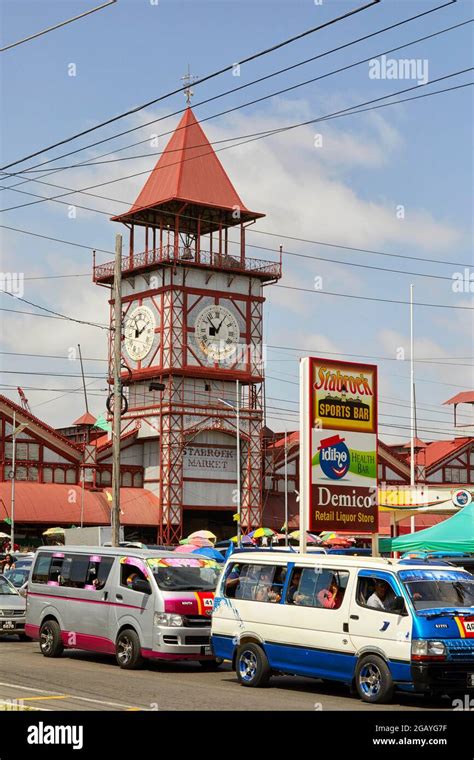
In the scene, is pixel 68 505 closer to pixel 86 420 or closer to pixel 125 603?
pixel 86 420

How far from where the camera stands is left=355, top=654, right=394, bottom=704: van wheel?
16125 mm

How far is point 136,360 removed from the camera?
69938 mm

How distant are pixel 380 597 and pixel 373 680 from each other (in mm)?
1143

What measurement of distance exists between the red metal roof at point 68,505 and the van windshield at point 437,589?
48306mm

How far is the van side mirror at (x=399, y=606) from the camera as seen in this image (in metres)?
16.4

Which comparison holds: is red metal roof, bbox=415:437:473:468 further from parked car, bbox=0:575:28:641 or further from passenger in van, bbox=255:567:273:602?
passenger in van, bbox=255:567:273:602

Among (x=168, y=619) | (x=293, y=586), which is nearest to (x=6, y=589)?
(x=168, y=619)

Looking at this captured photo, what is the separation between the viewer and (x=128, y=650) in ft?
69.2

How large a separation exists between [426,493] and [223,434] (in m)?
31.8

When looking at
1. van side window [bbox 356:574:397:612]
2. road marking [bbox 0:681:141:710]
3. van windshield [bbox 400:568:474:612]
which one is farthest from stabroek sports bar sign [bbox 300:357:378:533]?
road marking [bbox 0:681:141:710]

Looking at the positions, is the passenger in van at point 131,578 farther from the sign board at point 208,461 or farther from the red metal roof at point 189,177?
the red metal roof at point 189,177

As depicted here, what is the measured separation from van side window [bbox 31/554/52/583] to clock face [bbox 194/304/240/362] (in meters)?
44.7

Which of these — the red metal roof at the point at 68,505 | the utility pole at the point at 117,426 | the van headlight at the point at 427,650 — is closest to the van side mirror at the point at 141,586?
the van headlight at the point at 427,650
